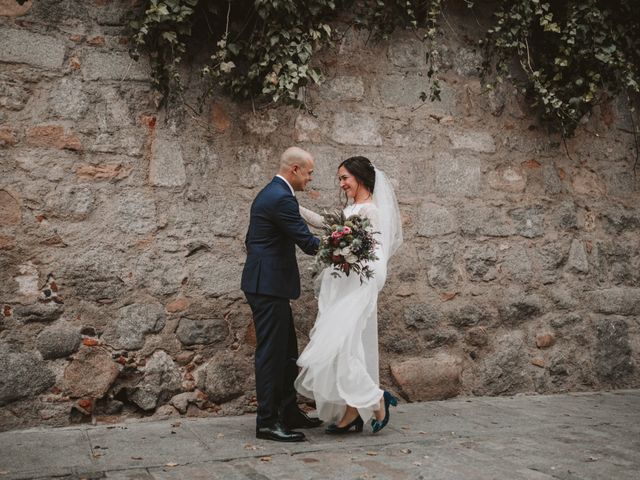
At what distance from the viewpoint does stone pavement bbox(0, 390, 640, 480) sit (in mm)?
3160

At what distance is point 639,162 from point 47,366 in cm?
483

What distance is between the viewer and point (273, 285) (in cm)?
380

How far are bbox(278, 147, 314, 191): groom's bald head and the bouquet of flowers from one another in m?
0.40

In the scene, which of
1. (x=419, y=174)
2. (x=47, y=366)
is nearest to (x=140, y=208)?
(x=47, y=366)

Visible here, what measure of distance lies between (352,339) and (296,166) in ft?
3.58

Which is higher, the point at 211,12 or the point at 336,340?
the point at 211,12

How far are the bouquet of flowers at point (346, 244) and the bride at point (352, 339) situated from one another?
0.74ft

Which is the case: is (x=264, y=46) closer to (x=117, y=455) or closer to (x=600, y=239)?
(x=117, y=455)

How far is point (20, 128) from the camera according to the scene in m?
3.97

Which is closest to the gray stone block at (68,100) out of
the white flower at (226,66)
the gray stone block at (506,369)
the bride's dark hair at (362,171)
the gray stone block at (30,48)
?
the gray stone block at (30,48)

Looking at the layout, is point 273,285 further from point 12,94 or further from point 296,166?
point 12,94

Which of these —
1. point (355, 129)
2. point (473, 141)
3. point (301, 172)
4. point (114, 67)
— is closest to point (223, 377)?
point (301, 172)

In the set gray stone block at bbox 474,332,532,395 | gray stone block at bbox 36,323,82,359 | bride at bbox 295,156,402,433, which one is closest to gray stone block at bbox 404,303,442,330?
gray stone block at bbox 474,332,532,395

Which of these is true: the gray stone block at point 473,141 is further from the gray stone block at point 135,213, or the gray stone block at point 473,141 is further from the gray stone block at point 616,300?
the gray stone block at point 135,213
